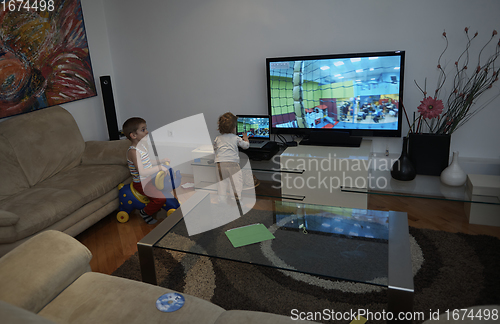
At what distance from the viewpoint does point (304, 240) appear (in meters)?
2.04

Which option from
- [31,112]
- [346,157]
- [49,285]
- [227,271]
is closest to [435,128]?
[346,157]

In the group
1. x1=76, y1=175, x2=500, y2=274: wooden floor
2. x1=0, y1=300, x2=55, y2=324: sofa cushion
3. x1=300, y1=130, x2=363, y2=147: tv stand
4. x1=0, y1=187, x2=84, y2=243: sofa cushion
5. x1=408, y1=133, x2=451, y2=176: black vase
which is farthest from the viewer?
x1=300, y1=130, x2=363, y2=147: tv stand

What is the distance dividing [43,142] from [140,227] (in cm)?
117

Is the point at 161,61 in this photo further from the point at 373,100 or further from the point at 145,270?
the point at 145,270

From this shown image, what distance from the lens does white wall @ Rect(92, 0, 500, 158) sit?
126 inches

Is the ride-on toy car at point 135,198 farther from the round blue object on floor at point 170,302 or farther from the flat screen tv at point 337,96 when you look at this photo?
the round blue object on floor at point 170,302

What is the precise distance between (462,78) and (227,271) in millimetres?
2617

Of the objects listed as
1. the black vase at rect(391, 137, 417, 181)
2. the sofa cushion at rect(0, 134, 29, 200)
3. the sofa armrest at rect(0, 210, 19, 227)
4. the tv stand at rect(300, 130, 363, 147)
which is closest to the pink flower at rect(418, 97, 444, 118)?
the black vase at rect(391, 137, 417, 181)

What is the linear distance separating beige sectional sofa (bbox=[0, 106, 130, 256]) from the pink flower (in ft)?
8.92

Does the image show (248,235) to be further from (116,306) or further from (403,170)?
(403,170)

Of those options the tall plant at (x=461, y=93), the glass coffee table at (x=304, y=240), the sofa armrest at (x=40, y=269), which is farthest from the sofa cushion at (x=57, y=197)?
the tall plant at (x=461, y=93)

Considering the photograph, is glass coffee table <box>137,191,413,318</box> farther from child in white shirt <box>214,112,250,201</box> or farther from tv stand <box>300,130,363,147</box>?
tv stand <box>300,130,363,147</box>

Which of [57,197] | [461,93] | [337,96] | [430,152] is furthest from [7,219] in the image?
[461,93]

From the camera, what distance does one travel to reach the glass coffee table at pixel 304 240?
1681 millimetres
